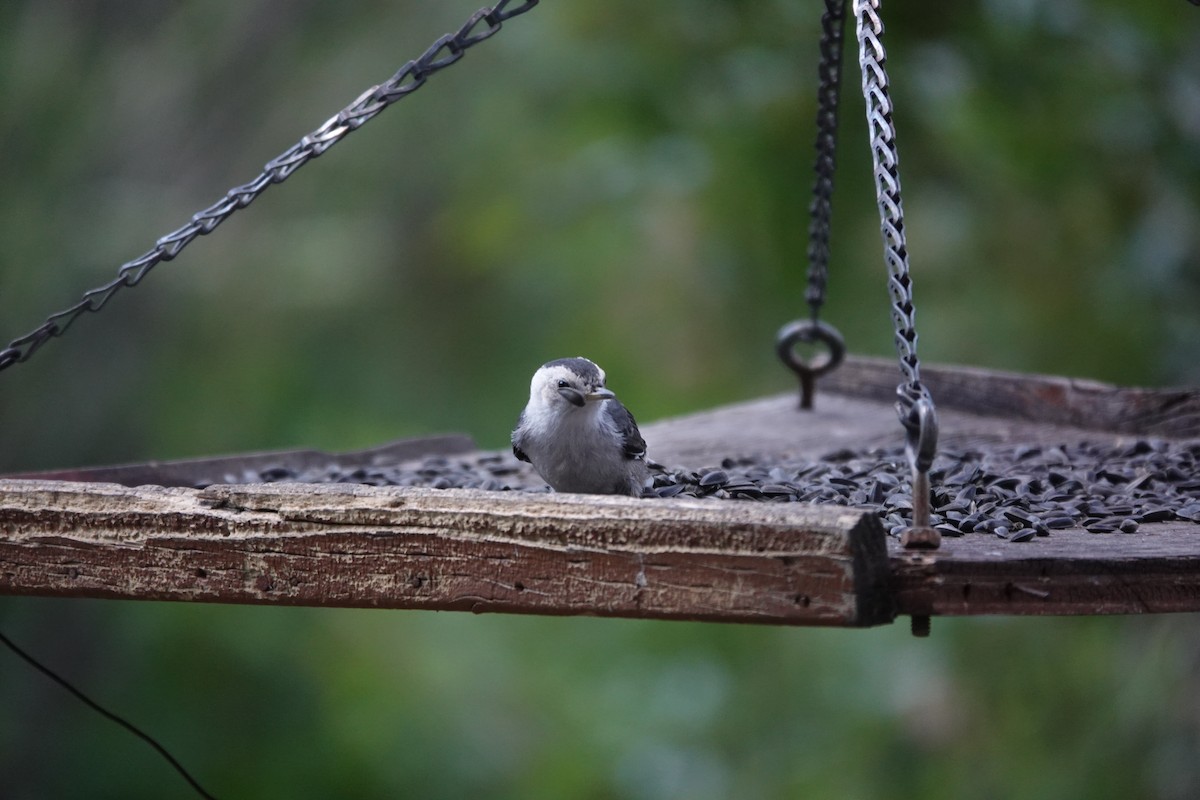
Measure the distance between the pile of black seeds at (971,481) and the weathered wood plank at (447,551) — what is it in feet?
1.15

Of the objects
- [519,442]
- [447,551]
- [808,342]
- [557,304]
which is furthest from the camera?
[557,304]

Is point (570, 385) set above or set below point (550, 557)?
above

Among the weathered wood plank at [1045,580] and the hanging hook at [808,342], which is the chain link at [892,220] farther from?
the hanging hook at [808,342]

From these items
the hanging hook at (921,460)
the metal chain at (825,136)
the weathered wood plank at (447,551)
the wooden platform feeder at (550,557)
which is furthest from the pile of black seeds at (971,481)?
the metal chain at (825,136)

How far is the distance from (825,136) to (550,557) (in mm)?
1636

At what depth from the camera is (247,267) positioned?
5664mm

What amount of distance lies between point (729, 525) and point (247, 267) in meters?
4.56

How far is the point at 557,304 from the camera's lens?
6.02 meters

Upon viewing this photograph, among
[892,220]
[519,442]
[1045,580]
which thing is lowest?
[1045,580]

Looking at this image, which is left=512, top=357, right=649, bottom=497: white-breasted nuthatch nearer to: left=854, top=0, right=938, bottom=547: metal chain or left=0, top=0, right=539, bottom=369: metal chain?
left=0, top=0, right=539, bottom=369: metal chain

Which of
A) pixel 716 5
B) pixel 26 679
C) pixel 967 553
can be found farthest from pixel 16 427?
pixel 967 553

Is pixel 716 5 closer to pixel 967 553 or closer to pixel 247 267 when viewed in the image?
pixel 967 553

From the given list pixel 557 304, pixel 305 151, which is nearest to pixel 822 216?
pixel 305 151

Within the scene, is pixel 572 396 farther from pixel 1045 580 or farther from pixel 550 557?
pixel 1045 580
